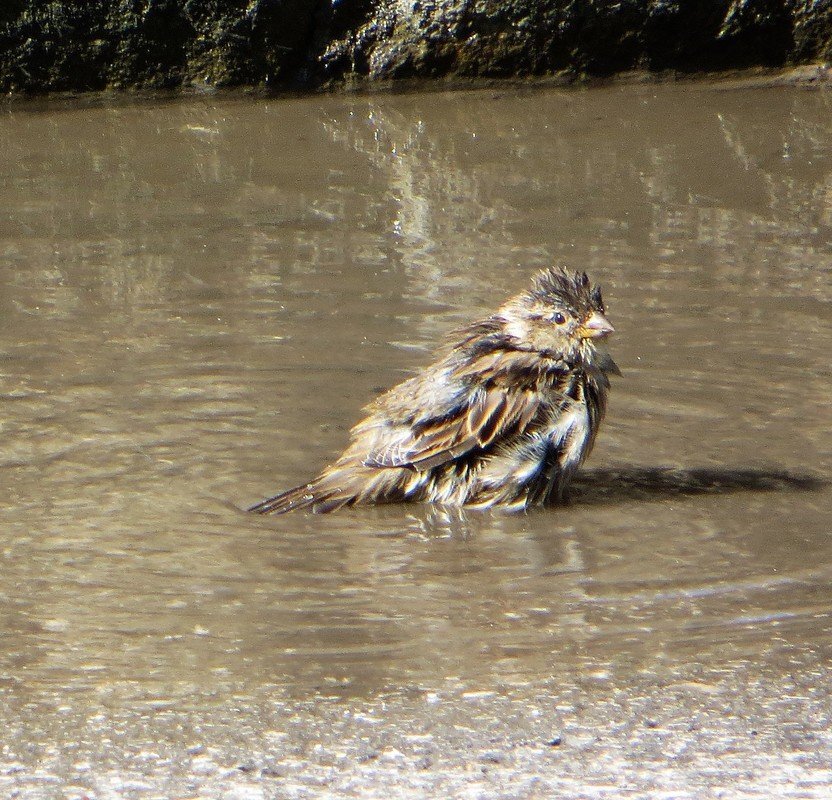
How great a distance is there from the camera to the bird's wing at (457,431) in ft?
14.2

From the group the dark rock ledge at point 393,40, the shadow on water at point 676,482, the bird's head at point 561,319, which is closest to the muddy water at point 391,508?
the shadow on water at point 676,482

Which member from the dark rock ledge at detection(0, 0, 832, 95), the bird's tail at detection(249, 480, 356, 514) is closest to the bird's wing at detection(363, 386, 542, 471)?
the bird's tail at detection(249, 480, 356, 514)

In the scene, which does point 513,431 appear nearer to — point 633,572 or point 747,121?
point 633,572

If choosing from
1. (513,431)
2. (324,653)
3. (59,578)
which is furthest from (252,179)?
(324,653)

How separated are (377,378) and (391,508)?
102 cm

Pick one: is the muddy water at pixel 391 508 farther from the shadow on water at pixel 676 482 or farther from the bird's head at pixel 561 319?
the bird's head at pixel 561 319

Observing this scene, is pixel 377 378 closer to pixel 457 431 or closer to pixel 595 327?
pixel 457 431

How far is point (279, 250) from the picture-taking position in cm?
668

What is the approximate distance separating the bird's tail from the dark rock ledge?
5.97m

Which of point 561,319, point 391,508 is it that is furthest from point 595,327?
point 391,508

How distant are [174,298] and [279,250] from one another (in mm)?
725

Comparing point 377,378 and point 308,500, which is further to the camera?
point 377,378

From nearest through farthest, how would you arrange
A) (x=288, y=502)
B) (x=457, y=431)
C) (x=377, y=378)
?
(x=288, y=502) → (x=457, y=431) → (x=377, y=378)

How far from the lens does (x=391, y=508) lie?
437cm
